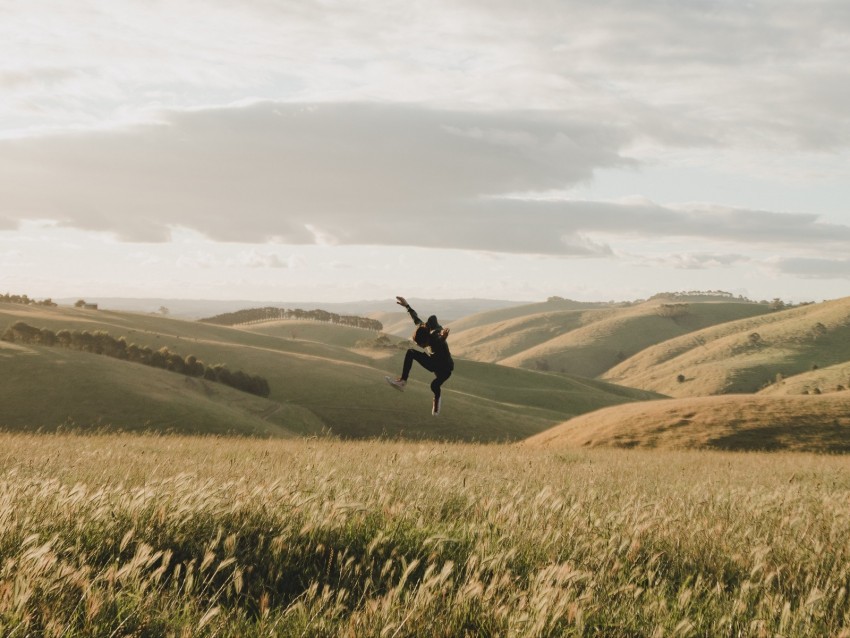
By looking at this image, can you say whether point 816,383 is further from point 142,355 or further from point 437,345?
point 437,345

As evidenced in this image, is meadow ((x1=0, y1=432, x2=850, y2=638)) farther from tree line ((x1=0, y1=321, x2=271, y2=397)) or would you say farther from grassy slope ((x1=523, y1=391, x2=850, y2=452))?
tree line ((x1=0, y1=321, x2=271, y2=397))

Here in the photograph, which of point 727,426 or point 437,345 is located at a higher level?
point 437,345

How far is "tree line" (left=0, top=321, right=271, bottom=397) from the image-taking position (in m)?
71.9

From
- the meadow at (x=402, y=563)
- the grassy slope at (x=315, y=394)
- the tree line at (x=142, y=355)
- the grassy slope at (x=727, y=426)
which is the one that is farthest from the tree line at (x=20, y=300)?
the meadow at (x=402, y=563)

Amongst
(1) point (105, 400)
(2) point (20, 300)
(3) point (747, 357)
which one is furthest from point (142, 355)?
(3) point (747, 357)

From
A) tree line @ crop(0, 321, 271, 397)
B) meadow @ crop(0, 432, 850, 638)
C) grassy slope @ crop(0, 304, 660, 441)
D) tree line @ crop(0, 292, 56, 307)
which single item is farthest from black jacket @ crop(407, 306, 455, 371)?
tree line @ crop(0, 292, 56, 307)

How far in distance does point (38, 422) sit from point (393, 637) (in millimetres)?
47614

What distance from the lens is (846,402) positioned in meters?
36.2

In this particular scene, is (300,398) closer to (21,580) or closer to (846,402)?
(846,402)

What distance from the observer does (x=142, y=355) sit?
73000 millimetres

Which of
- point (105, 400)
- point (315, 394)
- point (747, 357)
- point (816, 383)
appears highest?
point (747, 357)

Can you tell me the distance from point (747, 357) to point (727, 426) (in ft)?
461

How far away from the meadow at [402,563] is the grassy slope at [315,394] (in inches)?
1355

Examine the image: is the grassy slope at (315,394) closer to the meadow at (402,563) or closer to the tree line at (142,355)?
→ the tree line at (142,355)
